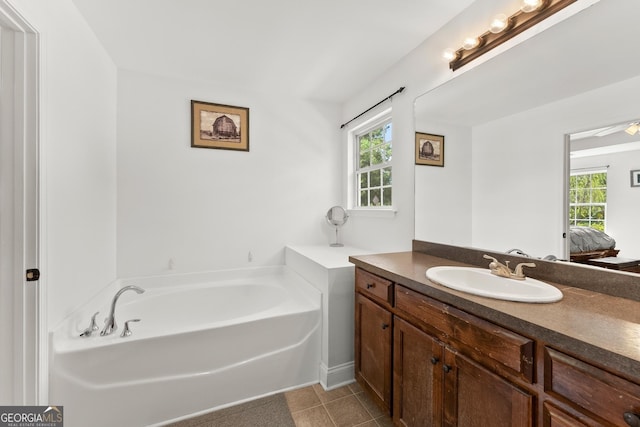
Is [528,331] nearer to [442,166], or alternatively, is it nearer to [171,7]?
[442,166]

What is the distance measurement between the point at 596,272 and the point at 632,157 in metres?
0.45

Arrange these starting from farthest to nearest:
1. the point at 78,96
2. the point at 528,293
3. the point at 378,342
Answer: the point at 78,96, the point at 378,342, the point at 528,293

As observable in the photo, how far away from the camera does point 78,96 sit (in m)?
1.73

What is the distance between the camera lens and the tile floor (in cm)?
154

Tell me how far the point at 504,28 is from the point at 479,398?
173 cm

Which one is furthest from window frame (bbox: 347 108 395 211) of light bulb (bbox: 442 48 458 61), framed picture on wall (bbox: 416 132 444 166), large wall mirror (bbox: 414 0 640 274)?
light bulb (bbox: 442 48 458 61)

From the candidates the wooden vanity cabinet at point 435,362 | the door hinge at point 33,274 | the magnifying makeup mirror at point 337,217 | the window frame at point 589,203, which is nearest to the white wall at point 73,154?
the door hinge at point 33,274

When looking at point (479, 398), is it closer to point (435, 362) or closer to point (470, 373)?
point (470, 373)

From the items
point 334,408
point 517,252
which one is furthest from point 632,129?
point 334,408

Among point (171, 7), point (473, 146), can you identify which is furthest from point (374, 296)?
point (171, 7)

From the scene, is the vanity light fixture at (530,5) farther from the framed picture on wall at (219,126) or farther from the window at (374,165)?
the framed picture on wall at (219,126)

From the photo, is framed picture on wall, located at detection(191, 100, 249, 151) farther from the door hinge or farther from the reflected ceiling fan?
the reflected ceiling fan

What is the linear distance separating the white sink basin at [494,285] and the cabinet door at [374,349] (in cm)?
38

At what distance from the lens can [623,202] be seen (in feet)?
3.38
